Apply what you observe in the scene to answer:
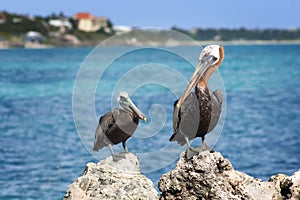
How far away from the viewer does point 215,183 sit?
22.1 feet

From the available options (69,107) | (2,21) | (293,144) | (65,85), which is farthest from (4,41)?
(293,144)

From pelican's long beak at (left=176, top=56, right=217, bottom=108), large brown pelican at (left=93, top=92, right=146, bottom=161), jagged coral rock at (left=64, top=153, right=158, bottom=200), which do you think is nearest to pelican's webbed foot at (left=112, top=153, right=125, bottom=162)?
large brown pelican at (left=93, top=92, right=146, bottom=161)

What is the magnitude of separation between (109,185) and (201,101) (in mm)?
1506

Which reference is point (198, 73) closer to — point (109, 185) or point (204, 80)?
point (204, 80)

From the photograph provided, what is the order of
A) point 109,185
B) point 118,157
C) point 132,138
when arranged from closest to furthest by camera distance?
1. point 109,185
2. point 118,157
3. point 132,138

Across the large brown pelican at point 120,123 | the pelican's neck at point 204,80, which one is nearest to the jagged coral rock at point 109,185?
the large brown pelican at point 120,123

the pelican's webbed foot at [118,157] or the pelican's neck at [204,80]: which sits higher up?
the pelican's neck at [204,80]

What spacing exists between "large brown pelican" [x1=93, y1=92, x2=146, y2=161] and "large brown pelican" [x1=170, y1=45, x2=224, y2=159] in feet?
3.52

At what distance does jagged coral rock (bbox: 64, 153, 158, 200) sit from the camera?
713 cm

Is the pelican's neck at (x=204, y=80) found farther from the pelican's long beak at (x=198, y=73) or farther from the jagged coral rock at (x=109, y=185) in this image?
the jagged coral rock at (x=109, y=185)

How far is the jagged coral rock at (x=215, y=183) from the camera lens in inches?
265

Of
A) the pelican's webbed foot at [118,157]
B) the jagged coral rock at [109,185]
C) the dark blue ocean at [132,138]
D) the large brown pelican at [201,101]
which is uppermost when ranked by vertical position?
the dark blue ocean at [132,138]

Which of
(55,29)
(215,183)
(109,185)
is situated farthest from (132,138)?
(55,29)

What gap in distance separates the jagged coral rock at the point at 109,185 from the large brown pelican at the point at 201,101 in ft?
2.51
